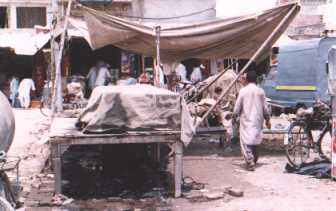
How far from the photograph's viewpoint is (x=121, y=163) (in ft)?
40.1

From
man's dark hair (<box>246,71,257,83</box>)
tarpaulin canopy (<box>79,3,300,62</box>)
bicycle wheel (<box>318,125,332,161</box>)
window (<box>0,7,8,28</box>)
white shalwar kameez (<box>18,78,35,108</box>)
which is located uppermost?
window (<box>0,7,8,28</box>)

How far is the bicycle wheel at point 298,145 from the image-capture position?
36.7 feet

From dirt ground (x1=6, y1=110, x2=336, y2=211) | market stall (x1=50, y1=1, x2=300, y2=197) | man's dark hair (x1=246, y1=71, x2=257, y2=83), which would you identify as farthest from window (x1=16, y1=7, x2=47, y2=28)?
man's dark hair (x1=246, y1=71, x2=257, y2=83)

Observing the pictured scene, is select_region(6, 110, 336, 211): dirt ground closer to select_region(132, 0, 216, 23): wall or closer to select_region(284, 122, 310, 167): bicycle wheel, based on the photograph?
select_region(284, 122, 310, 167): bicycle wheel

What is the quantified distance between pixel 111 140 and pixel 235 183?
2.50 metres

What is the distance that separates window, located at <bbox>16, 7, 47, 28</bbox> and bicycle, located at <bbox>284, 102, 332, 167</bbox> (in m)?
20.2

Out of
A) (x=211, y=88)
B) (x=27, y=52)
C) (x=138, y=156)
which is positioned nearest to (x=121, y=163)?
(x=138, y=156)

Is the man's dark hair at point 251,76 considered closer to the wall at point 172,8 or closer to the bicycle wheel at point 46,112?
the bicycle wheel at point 46,112

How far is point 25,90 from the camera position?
26844 millimetres

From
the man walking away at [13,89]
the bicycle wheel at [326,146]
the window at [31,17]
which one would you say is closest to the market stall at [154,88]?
the bicycle wheel at [326,146]

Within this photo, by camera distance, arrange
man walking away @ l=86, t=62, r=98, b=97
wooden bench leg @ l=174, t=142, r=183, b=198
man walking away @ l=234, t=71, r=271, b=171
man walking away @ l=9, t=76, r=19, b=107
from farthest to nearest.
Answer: man walking away @ l=9, t=76, r=19, b=107 < man walking away @ l=86, t=62, r=98, b=97 < man walking away @ l=234, t=71, r=271, b=171 < wooden bench leg @ l=174, t=142, r=183, b=198

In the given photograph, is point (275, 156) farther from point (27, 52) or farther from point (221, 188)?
point (27, 52)

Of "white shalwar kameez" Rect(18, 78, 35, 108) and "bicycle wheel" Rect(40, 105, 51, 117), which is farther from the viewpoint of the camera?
"white shalwar kameez" Rect(18, 78, 35, 108)

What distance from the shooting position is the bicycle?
1101cm
